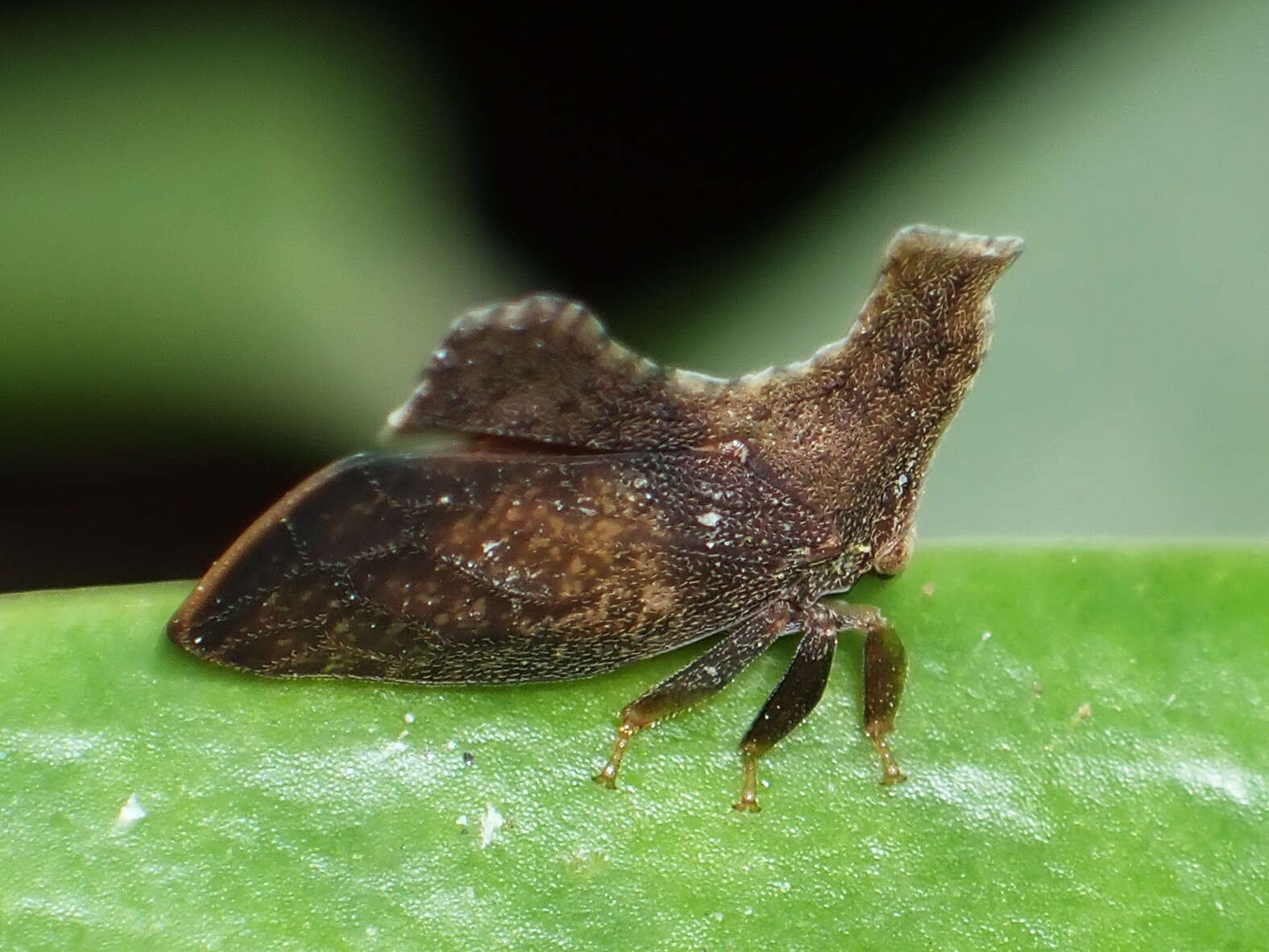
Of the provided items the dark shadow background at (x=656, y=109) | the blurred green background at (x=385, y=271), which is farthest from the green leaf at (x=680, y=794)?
the dark shadow background at (x=656, y=109)

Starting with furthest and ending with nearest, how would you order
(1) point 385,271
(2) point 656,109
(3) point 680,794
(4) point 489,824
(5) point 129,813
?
(2) point 656,109 < (1) point 385,271 < (3) point 680,794 < (4) point 489,824 < (5) point 129,813

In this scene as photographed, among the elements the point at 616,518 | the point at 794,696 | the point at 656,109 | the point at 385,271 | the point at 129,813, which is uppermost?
the point at 656,109

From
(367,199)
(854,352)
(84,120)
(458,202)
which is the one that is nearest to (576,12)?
(458,202)

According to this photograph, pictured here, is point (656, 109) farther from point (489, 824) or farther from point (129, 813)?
point (129, 813)

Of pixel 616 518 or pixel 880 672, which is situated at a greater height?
pixel 616 518

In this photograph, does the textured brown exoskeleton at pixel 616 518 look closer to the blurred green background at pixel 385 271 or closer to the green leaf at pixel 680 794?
the green leaf at pixel 680 794

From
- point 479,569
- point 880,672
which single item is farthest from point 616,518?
point 880,672

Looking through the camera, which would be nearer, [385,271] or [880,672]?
[880,672]
